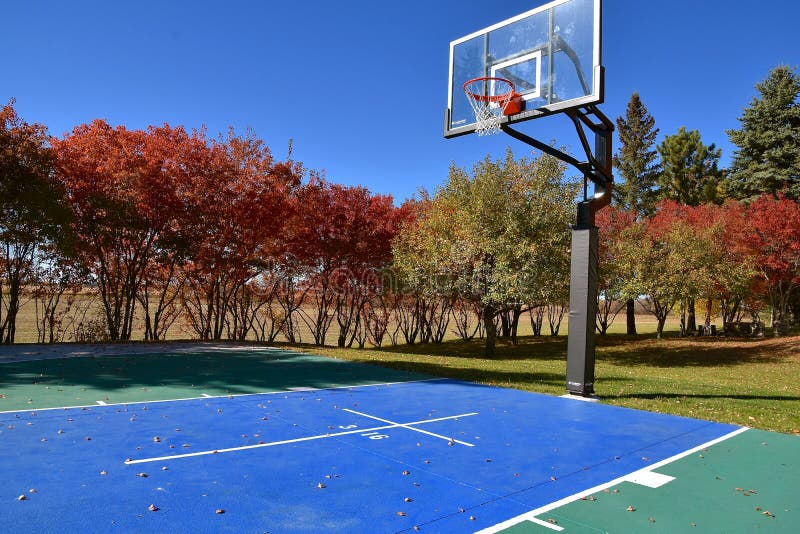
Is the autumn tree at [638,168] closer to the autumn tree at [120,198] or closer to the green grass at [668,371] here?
the green grass at [668,371]

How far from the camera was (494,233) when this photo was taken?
15547mm

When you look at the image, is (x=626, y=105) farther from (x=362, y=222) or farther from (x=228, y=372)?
(x=228, y=372)

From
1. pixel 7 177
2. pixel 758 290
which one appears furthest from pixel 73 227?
pixel 758 290

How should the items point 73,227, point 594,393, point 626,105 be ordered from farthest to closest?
point 626,105, point 73,227, point 594,393

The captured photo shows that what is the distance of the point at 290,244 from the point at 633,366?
452 inches

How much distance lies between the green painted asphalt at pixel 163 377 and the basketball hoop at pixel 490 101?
193 inches

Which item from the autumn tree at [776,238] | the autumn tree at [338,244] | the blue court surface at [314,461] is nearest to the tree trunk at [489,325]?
the autumn tree at [338,244]

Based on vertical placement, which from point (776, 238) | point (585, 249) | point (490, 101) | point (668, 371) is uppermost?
point (490, 101)

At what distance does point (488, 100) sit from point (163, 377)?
286 inches

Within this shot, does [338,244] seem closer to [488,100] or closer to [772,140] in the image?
[488,100]

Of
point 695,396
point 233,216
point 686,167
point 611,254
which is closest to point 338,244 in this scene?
point 233,216

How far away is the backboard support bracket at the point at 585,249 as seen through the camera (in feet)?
26.0

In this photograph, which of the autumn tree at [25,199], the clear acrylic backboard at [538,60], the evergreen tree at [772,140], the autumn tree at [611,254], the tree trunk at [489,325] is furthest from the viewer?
the evergreen tree at [772,140]

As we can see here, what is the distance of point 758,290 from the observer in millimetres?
21719
